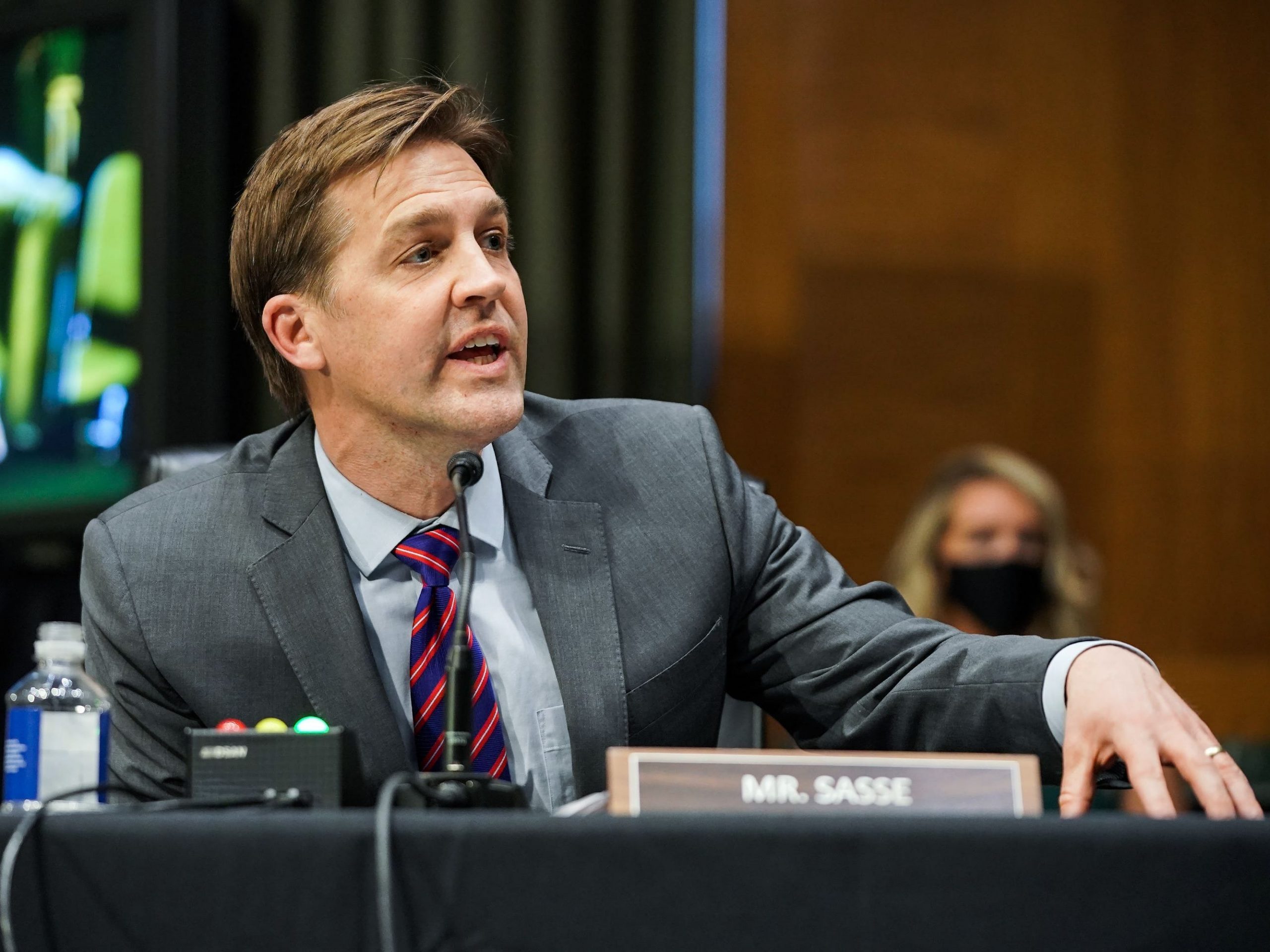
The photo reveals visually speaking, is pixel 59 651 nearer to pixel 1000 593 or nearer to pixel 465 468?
pixel 465 468

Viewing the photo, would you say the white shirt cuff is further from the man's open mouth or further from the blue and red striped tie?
the man's open mouth

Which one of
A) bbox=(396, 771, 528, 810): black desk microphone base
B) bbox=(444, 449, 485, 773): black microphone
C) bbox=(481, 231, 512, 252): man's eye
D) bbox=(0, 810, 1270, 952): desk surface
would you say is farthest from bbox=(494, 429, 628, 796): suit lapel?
bbox=(0, 810, 1270, 952): desk surface

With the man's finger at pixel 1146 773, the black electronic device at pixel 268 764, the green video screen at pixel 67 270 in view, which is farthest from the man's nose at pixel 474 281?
the green video screen at pixel 67 270

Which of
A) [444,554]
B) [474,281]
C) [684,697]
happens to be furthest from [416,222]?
[684,697]

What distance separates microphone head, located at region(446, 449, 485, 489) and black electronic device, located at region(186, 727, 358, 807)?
13.9 inches

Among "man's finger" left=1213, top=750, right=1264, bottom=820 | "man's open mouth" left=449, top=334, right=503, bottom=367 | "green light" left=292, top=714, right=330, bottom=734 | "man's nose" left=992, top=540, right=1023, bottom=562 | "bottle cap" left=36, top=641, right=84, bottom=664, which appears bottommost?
"man's nose" left=992, top=540, right=1023, bottom=562

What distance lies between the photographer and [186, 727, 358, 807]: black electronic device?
1.05m

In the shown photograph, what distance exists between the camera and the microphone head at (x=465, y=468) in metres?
A: 1.36

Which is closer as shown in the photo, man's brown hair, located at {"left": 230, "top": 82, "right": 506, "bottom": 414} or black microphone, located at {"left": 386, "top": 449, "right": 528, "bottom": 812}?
black microphone, located at {"left": 386, "top": 449, "right": 528, "bottom": 812}

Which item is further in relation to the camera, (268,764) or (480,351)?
(480,351)

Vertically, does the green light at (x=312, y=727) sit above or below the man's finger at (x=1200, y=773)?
above

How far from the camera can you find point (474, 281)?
1.66m

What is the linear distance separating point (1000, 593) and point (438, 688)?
150cm

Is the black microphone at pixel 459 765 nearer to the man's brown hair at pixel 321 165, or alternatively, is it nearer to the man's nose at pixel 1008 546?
the man's brown hair at pixel 321 165
